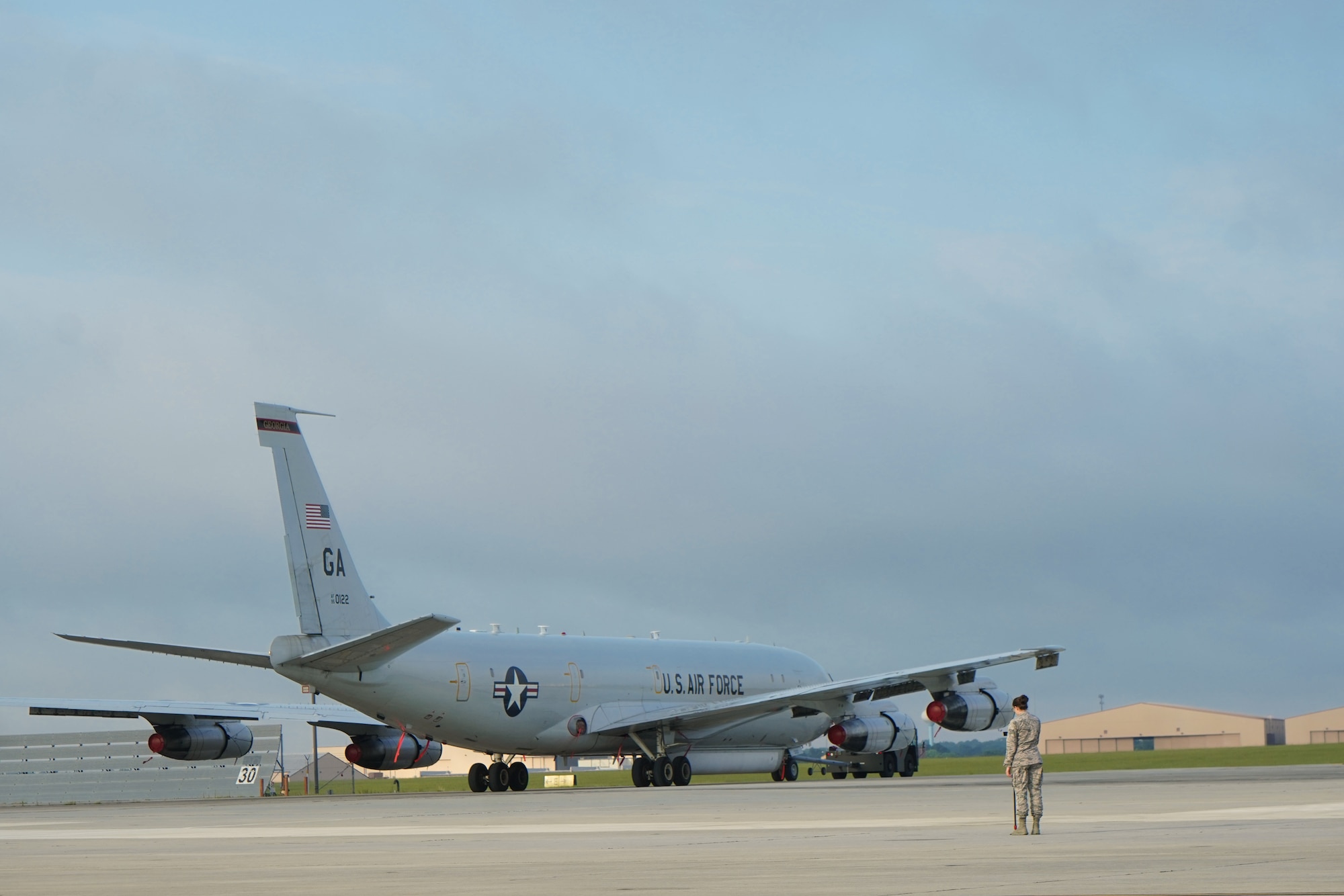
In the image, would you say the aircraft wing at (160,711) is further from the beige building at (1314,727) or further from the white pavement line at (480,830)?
the beige building at (1314,727)

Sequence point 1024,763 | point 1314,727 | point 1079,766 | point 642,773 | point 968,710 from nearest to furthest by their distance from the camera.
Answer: point 1024,763, point 968,710, point 642,773, point 1079,766, point 1314,727

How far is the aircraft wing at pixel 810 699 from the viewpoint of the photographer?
126ft

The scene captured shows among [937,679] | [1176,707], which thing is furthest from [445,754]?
[937,679]

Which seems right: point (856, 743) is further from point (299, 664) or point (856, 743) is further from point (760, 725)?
point (299, 664)

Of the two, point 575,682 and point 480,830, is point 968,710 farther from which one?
point 480,830

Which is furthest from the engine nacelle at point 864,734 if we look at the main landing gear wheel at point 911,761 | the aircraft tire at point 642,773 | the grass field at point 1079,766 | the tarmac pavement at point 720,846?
the tarmac pavement at point 720,846

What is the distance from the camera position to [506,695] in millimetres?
38781

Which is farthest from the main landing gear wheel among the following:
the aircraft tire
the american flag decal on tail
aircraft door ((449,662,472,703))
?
the american flag decal on tail

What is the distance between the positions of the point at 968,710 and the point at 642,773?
8889 millimetres

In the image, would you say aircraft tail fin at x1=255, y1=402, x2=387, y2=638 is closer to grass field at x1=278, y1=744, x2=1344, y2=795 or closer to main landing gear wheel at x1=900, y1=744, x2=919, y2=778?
grass field at x1=278, y1=744, x2=1344, y2=795

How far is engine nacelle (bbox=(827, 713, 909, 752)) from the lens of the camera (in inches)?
1665

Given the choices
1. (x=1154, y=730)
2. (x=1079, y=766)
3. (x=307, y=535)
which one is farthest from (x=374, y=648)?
(x=1154, y=730)

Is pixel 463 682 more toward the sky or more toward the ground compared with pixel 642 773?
more toward the sky

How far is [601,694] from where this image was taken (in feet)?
136
